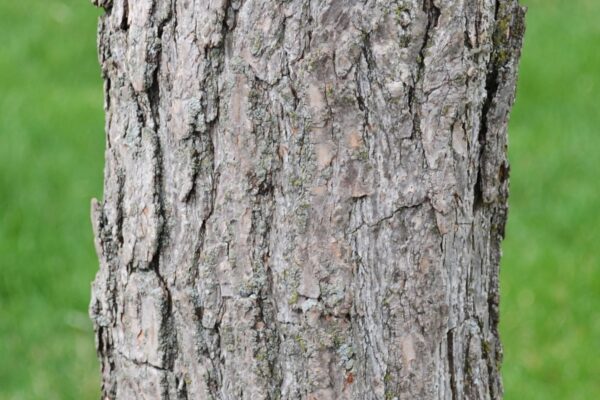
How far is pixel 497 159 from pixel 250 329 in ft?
1.87

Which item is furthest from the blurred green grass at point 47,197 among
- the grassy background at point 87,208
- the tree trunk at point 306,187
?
the tree trunk at point 306,187

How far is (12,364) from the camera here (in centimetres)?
383

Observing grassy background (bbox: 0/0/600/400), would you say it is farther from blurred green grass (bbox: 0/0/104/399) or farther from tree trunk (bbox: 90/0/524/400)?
tree trunk (bbox: 90/0/524/400)

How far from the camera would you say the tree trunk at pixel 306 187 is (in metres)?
1.62

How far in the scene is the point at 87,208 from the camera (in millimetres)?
4801

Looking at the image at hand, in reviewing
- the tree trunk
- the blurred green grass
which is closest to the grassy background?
the blurred green grass

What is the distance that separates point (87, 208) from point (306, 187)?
3.32m

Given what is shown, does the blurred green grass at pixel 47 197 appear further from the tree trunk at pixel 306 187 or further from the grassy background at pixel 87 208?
the tree trunk at pixel 306 187

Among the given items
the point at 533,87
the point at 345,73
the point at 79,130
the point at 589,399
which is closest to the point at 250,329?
the point at 345,73

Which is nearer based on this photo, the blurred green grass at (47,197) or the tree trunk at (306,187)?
the tree trunk at (306,187)

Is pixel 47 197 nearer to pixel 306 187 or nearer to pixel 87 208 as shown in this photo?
pixel 87 208

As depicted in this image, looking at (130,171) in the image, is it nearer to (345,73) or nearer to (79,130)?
(345,73)

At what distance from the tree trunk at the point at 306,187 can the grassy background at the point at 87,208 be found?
6.79ft

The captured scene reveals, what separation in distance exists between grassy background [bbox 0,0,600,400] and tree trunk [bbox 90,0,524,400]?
2071mm
